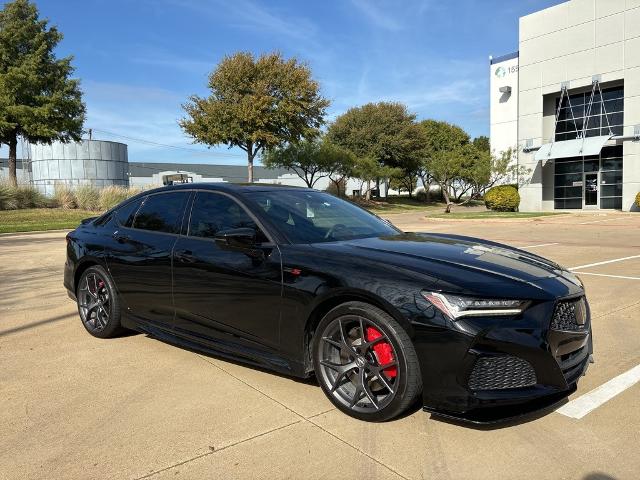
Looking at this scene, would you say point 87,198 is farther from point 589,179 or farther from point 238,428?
point 238,428

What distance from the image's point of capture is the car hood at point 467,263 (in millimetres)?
3031

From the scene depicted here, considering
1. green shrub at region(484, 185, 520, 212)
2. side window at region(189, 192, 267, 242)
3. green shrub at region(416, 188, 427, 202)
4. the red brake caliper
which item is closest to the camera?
the red brake caliper

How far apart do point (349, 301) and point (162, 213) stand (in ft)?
7.34

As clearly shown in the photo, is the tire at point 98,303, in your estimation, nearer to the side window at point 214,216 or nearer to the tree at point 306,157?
the side window at point 214,216

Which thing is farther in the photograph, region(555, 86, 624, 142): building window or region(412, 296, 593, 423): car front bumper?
region(555, 86, 624, 142): building window

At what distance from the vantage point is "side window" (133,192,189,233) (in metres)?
4.53

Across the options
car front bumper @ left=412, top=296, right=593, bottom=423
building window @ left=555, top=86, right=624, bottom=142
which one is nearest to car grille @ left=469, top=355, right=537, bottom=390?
car front bumper @ left=412, top=296, right=593, bottom=423

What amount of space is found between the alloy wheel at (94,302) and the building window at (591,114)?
30.2 meters

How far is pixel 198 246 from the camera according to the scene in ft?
13.6

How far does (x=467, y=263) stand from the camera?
332cm

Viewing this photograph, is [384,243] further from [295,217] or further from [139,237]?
[139,237]

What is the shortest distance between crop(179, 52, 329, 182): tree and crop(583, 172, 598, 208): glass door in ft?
55.6

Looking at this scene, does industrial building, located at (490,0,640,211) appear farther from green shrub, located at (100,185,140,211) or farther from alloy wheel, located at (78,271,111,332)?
alloy wheel, located at (78,271,111,332)

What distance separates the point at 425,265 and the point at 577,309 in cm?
98
